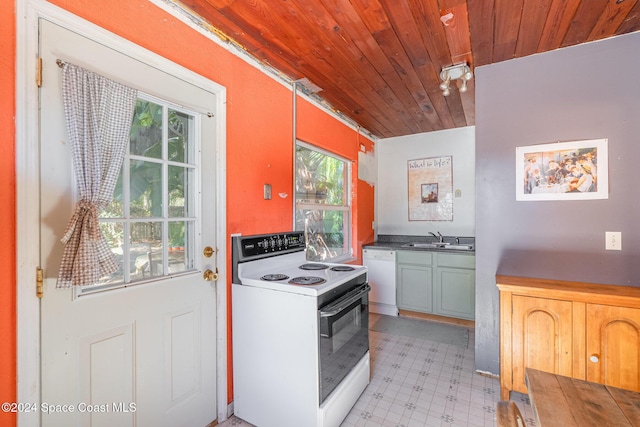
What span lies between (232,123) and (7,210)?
1.15 m

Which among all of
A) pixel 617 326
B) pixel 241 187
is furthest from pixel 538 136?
pixel 241 187

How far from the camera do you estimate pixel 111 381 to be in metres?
1.25

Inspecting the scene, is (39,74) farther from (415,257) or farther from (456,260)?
(456,260)

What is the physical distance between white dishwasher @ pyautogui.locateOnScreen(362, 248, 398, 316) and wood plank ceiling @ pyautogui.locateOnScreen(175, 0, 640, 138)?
1.98 metres

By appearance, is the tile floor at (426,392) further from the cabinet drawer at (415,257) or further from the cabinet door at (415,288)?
the cabinet drawer at (415,257)

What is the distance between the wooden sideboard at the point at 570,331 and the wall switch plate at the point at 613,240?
0.85ft

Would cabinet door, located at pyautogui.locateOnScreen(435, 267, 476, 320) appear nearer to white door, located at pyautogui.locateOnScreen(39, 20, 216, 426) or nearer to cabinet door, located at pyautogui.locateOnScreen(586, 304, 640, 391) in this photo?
cabinet door, located at pyautogui.locateOnScreen(586, 304, 640, 391)

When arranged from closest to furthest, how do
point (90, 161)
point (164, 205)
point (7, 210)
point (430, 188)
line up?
1. point (7, 210)
2. point (90, 161)
3. point (164, 205)
4. point (430, 188)

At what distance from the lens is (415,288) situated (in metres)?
3.39

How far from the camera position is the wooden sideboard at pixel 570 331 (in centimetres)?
156

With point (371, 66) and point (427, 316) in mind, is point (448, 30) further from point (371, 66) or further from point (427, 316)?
point (427, 316)

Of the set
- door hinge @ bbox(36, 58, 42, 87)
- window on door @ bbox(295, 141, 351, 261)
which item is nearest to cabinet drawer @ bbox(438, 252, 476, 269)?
window on door @ bbox(295, 141, 351, 261)

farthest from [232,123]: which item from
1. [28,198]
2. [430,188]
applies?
[430,188]

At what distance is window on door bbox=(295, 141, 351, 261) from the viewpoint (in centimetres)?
280
